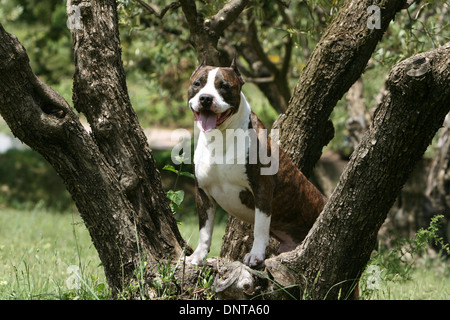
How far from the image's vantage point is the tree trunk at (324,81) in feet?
14.1

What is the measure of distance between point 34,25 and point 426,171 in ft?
25.2

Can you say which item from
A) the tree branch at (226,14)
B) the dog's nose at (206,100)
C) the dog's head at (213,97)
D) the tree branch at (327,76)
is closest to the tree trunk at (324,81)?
the tree branch at (327,76)

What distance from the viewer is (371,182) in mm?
3375

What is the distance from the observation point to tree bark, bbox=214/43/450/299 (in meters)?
2.98

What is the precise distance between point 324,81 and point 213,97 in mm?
1282

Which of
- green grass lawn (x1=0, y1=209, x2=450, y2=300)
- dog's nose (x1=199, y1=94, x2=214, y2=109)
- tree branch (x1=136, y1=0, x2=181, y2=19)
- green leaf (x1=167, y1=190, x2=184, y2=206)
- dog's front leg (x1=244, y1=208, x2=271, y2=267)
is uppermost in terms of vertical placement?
tree branch (x1=136, y1=0, x2=181, y2=19)

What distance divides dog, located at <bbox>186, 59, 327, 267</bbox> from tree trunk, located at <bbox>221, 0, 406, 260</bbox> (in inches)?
22.4

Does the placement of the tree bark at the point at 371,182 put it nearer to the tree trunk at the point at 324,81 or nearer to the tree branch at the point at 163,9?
the tree trunk at the point at 324,81

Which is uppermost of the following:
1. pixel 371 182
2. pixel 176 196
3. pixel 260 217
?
pixel 371 182

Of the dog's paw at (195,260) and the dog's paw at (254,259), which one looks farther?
the dog's paw at (195,260)

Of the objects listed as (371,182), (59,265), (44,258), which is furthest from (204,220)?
(59,265)
